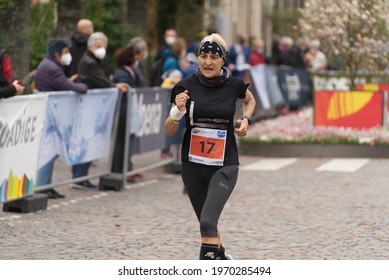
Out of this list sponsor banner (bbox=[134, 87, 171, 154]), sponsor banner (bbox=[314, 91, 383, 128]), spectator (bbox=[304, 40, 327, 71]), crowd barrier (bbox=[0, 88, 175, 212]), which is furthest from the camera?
spectator (bbox=[304, 40, 327, 71])

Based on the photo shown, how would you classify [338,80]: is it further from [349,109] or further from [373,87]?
[349,109]

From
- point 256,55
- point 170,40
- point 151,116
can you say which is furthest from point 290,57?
point 151,116

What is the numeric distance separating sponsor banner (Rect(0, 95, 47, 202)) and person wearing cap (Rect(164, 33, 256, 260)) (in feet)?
11.8

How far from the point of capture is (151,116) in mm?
17359

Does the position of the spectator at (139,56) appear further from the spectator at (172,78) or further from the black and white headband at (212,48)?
the black and white headband at (212,48)

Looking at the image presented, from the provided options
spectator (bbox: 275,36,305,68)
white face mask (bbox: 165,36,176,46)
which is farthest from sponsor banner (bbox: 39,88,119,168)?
spectator (bbox: 275,36,305,68)

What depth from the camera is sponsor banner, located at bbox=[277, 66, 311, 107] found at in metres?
33.1

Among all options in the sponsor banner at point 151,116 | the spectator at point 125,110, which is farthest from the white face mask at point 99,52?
the sponsor banner at point 151,116

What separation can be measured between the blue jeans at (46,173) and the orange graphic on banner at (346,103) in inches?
361

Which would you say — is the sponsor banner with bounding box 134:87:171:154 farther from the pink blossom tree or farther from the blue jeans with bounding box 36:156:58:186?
the pink blossom tree

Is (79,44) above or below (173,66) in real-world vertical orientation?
above

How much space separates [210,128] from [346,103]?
1359 cm
